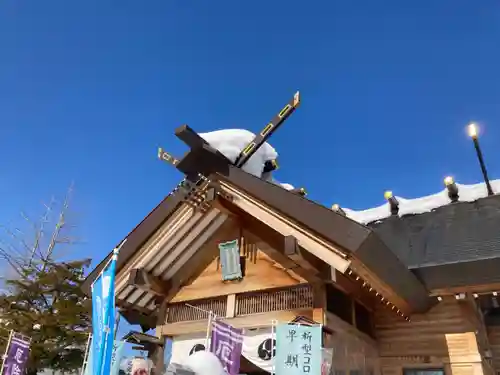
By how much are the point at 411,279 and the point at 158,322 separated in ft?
16.9

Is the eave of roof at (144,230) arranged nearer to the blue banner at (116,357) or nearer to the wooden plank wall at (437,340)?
the blue banner at (116,357)

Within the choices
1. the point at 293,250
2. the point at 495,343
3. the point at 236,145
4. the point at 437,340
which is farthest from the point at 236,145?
the point at 495,343

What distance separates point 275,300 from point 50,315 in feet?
31.6

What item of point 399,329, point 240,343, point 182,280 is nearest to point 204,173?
point 182,280

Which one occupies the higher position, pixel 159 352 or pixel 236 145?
pixel 236 145

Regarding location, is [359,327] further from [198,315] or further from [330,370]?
[198,315]

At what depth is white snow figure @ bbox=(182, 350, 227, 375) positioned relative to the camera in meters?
5.71

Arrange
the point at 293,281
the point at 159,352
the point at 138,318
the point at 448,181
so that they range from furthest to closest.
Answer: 1. the point at 448,181
2. the point at 138,318
3. the point at 159,352
4. the point at 293,281

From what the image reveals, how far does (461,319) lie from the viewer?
793cm

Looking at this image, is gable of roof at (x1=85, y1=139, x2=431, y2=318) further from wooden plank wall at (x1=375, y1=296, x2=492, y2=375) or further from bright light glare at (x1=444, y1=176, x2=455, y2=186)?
bright light glare at (x1=444, y1=176, x2=455, y2=186)

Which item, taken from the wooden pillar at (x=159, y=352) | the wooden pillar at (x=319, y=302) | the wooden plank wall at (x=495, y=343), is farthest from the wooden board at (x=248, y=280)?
the wooden plank wall at (x=495, y=343)

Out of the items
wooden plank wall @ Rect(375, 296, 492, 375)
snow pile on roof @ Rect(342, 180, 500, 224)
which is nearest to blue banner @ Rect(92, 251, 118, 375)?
wooden plank wall @ Rect(375, 296, 492, 375)

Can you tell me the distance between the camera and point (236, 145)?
8.85m

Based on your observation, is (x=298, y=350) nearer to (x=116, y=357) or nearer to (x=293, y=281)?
(x=293, y=281)
